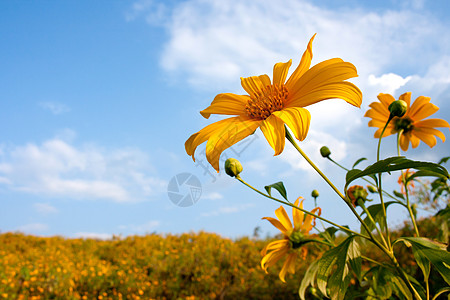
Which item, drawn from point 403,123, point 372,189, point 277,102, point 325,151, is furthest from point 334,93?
point 372,189

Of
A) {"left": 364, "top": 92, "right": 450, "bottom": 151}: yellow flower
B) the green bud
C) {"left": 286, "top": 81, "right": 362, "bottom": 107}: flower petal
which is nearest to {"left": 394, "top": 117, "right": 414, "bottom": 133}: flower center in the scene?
{"left": 364, "top": 92, "right": 450, "bottom": 151}: yellow flower

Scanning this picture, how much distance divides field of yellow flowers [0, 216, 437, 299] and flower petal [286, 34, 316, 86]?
10.1ft

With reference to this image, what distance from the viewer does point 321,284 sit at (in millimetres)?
950

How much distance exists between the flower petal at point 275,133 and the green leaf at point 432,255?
1.33 ft

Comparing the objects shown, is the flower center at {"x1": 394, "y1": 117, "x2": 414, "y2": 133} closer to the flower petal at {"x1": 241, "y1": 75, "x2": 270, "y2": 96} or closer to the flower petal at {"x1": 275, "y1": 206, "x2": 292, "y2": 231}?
the flower petal at {"x1": 275, "y1": 206, "x2": 292, "y2": 231}

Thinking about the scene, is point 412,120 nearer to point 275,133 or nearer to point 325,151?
point 325,151

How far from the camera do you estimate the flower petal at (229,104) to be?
0.92 m

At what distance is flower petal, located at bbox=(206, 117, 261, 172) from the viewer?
2.48 feet

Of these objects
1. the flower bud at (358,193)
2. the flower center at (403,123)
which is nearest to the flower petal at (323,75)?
the flower bud at (358,193)

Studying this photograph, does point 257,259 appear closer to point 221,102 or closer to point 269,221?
point 269,221

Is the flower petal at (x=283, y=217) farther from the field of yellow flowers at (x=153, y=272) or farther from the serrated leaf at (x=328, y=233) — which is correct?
the field of yellow flowers at (x=153, y=272)

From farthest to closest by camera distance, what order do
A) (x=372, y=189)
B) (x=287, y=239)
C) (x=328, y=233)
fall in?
(x=372, y=189) → (x=287, y=239) → (x=328, y=233)

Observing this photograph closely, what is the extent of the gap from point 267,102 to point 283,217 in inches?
23.5

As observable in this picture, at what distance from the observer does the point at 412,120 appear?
138 cm
